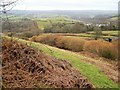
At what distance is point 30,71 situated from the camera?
8.23m

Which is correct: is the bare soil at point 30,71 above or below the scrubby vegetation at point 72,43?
above

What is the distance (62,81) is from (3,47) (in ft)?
7.04

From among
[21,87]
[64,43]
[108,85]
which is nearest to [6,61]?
[21,87]

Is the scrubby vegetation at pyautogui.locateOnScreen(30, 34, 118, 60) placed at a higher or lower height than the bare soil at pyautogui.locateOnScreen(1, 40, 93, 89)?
lower

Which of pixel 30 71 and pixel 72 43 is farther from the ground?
pixel 30 71

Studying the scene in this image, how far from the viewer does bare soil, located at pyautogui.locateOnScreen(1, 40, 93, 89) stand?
299 inches

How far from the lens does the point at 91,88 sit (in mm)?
9273

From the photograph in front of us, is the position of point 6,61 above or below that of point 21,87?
above

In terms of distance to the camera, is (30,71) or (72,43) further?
(72,43)

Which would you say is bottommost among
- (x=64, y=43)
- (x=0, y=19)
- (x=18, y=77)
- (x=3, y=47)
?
(x=64, y=43)

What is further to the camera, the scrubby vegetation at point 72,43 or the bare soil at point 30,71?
the scrubby vegetation at point 72,43

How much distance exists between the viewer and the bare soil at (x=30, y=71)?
7598mm

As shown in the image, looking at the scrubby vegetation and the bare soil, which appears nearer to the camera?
the bare soil

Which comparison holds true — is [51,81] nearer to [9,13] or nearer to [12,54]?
[12,54]
